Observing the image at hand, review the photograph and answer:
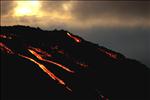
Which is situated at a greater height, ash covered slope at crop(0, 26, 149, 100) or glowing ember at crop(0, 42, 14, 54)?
glowing ember at crop(0, 42, 14, 54)

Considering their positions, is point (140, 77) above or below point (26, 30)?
below

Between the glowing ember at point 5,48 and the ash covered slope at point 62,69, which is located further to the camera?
the glowing ember at point 5,48

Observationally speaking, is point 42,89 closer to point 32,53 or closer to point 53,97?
point 53,97

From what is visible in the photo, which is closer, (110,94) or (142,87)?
(110,94)

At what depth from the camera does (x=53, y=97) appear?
3366 cm

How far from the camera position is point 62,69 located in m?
37.1

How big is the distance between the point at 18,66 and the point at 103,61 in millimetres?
10408

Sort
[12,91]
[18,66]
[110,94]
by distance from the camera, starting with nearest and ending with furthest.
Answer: [12,91] < [18,66] < [110,94]

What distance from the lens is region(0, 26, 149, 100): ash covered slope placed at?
112ft

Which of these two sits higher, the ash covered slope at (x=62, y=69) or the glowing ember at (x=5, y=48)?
the glowing ember at (x=5, y=48)

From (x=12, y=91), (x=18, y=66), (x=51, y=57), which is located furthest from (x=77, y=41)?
(x=12, y=91)

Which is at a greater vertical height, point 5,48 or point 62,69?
point 5,48

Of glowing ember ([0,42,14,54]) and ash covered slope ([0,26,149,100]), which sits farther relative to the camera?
glowing ember ([0,42,14,54])

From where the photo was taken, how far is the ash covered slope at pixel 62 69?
34.1m
